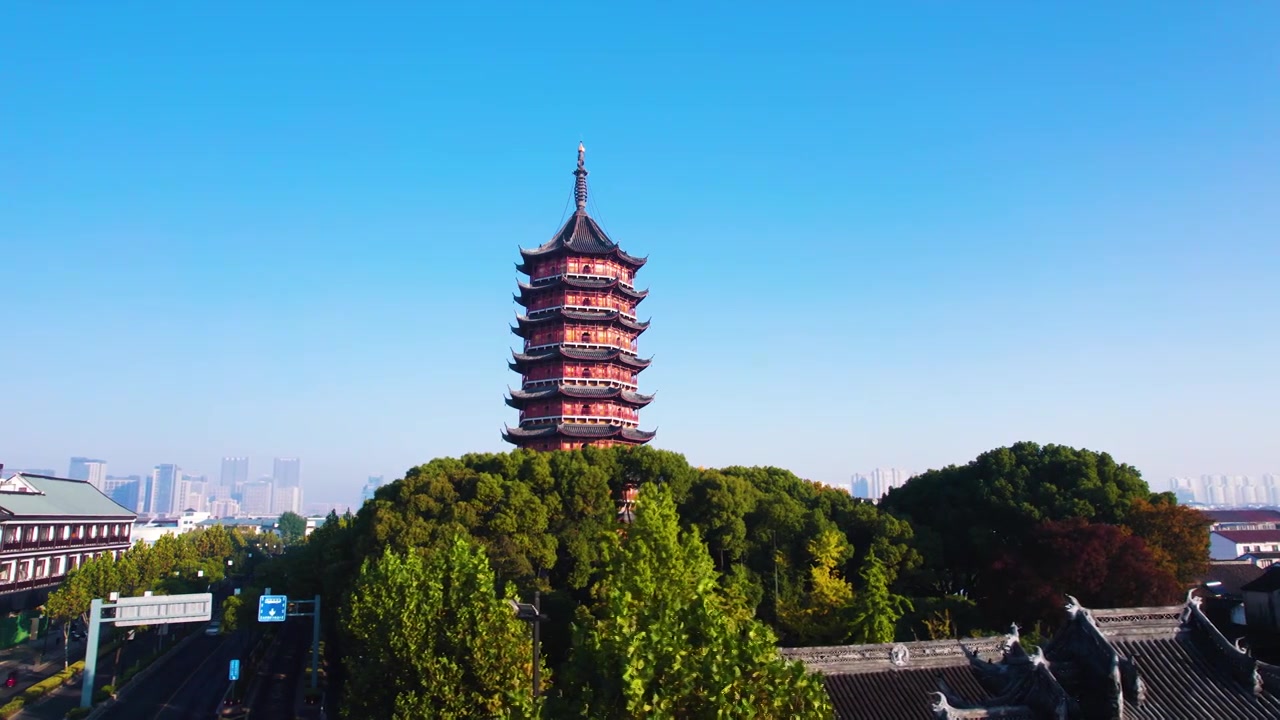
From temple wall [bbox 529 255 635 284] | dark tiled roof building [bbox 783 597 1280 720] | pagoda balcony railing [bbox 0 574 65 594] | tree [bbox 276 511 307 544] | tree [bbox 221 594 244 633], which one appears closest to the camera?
dark tiled roof building [bbox 783 597 1280 720]

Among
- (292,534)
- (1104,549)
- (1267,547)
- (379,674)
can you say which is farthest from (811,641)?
(292,534)

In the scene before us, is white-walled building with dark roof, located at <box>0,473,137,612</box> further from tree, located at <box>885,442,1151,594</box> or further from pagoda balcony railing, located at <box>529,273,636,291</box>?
tree, located at <box>885,442,1151,594</box>

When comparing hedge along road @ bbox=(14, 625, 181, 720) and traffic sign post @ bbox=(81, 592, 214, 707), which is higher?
traffic sign post @ bbox=(81, 592, 214, 707)

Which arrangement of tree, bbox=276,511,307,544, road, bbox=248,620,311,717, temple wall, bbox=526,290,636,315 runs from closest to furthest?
road, bbox=248,620,311,717 < temple wall, bbox=526,290,636,315 < tree, bbox=276,511,307,544

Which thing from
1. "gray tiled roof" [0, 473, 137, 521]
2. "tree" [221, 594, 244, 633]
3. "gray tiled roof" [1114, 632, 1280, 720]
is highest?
"gray tiled roof" [0, 473, 137, 521]

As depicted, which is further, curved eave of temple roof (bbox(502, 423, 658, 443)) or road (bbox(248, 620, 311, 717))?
curved eave of temple roof (bbox(502, 423, 658, 443))

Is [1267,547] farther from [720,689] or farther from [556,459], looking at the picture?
[720,689]

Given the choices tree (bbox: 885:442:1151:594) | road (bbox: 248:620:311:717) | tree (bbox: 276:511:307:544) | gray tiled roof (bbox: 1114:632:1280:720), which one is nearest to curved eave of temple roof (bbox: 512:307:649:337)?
tree (bbox: 885:442:1151:594)

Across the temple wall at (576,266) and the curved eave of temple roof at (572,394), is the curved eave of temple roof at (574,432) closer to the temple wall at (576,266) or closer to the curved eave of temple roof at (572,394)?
the curved eave of temple roof at (572,394)
